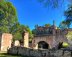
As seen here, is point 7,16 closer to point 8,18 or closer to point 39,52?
point 8,18

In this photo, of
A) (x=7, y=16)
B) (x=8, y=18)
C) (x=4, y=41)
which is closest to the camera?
(x=4, y=41)

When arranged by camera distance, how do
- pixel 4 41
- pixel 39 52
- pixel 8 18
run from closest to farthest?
pixel 39 52, pixel 4 41, pixel 8 18

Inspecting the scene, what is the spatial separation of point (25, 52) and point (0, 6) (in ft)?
75.1

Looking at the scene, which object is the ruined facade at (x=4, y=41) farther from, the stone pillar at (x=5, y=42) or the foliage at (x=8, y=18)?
the foliage at (x=8, y=18)

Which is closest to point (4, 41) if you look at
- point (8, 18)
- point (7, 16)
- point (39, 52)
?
point (39, 52)

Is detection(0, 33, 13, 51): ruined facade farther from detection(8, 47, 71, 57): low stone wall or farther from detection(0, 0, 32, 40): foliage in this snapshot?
detection(0, 0, 32, 40): foliage

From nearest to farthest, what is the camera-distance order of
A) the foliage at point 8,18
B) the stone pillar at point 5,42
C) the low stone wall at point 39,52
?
the low stone wall at point 39,52, the stone pillar at point 5,42, the foliage at point 8,18

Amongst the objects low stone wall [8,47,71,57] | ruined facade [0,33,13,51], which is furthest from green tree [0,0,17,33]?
low stone wall [8,47,71,57]

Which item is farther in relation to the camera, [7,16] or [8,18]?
[8,18]

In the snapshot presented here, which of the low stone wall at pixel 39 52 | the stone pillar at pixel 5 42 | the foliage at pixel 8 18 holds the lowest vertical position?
the low stone wall at pixel 39 52

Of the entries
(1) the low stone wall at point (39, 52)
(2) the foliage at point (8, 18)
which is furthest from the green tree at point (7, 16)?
(1) the low stone wall at point (39, 52)

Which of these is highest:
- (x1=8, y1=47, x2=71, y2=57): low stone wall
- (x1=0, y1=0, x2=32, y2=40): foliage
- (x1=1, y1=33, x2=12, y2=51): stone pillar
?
(x1=0, y1=0, x2=32, y2=40): foliage

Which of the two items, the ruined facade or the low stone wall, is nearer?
the low stone wall

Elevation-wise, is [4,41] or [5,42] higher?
[4,41]
